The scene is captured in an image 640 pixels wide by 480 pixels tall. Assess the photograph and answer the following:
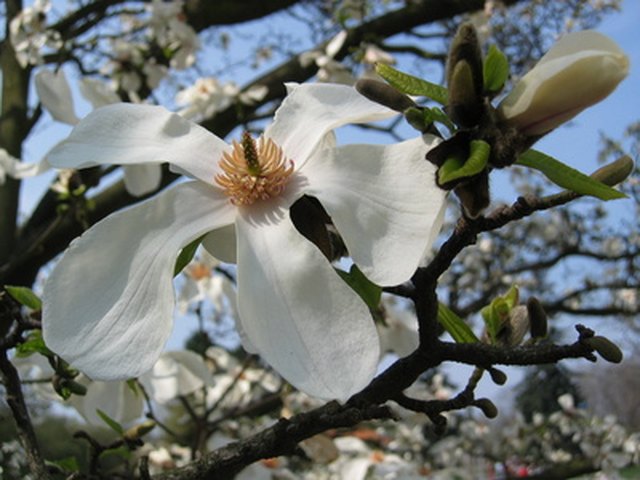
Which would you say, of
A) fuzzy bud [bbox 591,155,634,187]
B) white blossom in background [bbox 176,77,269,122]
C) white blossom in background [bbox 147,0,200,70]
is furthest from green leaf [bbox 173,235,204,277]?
white blossom in background [bbox 147,0,200,70]

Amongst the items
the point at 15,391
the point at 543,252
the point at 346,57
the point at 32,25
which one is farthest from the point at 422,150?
the point at 543,252

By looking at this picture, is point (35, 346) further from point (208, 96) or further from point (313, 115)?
point (208, 96)

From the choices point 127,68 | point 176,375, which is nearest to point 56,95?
point 176,375

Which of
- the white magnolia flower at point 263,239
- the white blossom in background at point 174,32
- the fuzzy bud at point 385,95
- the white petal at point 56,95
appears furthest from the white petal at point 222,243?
the white blossom in background at point 174,32

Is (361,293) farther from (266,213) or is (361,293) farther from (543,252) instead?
(543,252)

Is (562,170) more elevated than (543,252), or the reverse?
(562,170)

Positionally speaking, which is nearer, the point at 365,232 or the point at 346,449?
the point at 365,232
